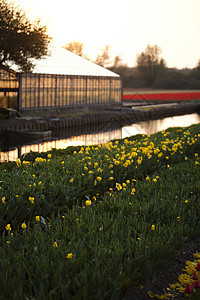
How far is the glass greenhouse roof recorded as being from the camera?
38.5 meters

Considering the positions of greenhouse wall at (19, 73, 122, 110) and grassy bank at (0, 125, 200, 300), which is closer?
grassy bank at (0, 125, 200, 300)

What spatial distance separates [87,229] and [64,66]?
37385 millimetres

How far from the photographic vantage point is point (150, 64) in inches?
4149

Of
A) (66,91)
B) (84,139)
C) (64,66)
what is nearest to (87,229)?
(84,139)

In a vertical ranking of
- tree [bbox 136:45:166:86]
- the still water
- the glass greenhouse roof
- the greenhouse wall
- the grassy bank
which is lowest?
the still water

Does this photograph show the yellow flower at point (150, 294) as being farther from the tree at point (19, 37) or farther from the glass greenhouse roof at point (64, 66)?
the glass greenhouse roof at point (64, 66)

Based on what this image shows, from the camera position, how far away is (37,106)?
120 feet

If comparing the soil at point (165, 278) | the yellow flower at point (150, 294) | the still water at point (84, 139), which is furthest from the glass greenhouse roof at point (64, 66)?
the yellow flower at point (150, 294)

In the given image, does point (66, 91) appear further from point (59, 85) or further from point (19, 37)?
point (19, 37)

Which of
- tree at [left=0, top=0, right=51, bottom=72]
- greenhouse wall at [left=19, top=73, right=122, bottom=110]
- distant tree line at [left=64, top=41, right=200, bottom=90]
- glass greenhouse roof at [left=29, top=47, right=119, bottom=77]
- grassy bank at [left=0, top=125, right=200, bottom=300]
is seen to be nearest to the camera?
grassy bank at [left=0, top=125, right=200, bottom=300]

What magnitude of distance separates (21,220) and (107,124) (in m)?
33.1

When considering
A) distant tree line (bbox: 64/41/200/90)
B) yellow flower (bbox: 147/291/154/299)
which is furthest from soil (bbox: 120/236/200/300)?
distant tree line (bbox: 64/41/200/90)

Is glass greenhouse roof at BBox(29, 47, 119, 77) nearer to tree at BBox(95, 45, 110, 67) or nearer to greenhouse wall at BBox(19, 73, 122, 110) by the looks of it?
greenhouse wall at BBox(19, 73, 122, 110)

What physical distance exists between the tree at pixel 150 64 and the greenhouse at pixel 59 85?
54136 millimetres
